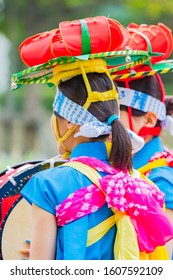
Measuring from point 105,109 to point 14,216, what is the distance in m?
0.76

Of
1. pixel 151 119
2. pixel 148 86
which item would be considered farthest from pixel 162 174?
pixel 148 86

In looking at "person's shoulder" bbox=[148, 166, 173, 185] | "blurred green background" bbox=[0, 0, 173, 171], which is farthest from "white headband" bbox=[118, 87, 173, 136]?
"blurred green background" bbox=[0, 0, 173, 171]

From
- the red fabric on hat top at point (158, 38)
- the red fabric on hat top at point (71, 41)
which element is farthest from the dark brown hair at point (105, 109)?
the red fabric on hat top at point (158, 38)

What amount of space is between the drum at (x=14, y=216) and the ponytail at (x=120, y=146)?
0.63 m

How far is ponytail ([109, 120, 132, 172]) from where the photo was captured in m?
3.03

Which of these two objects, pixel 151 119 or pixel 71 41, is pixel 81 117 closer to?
pixel 71 41

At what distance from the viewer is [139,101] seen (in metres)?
3.99

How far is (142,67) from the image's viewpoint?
4035 mm

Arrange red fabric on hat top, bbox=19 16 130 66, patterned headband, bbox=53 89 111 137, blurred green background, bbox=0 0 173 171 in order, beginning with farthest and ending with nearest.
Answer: blurred green background, bbox=0 0 173 171 < red fabric on hat top, bbox=19 16 130 66 < patterned headband, bbox=53 89 111 137

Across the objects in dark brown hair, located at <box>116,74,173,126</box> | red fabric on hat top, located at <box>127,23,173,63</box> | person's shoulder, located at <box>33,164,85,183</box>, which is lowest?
person's shoulder, located at <box>33,164,85,183</box>

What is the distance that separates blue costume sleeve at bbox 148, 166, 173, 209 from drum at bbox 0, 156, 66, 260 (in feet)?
1.85

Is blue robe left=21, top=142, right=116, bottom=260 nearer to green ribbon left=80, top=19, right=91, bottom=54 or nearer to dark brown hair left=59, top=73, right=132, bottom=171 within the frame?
dark brown hair left=59, top=73, right=132, bottom=171

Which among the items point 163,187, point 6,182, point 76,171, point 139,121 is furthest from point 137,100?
point 76,171

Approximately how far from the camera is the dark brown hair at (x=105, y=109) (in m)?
3.03
